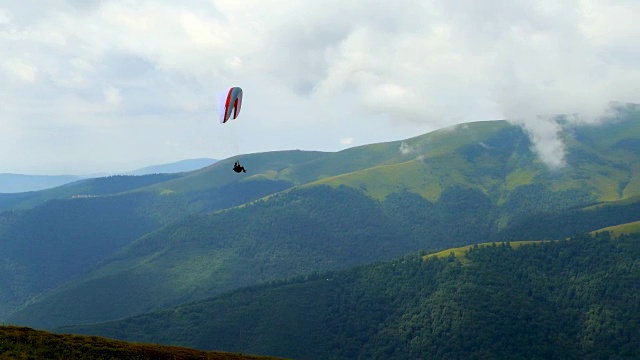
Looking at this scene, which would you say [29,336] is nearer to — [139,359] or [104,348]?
[104,348]

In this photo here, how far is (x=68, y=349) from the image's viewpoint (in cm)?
9069

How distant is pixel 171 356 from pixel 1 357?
26.3 metres

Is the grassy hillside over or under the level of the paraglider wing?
under

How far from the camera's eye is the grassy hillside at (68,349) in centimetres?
8562

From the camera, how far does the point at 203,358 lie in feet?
329

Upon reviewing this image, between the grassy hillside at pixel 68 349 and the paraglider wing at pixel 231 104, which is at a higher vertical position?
the paraglider wing at pixel 231 104

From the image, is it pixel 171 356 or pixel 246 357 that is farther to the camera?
pixel 246 357

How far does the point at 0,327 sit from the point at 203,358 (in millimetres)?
33119

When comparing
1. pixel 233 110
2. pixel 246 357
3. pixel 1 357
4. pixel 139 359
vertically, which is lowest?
pixel 246 357

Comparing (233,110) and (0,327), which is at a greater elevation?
(233,110)

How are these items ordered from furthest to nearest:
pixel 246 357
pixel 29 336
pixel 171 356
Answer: pixel 246 357
pixel 171 356
pixel 29 336

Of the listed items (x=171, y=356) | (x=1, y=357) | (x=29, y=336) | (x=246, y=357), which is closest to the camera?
(x=1, y=357)

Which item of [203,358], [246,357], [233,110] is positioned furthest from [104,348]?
[233,110]

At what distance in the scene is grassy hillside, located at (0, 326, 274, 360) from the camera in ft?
281
